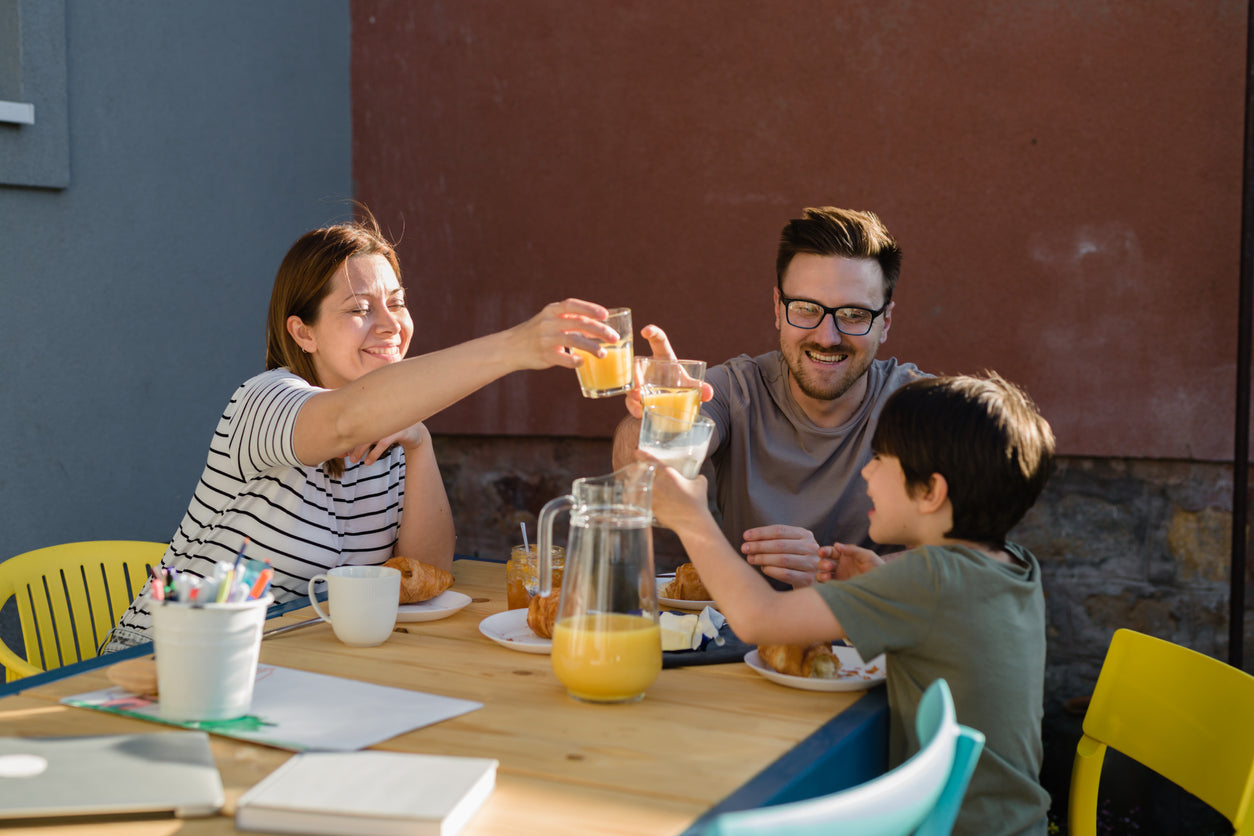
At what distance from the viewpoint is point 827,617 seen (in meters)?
1.45

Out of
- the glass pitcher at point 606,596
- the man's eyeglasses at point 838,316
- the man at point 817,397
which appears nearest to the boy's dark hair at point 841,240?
the man at point 817,397

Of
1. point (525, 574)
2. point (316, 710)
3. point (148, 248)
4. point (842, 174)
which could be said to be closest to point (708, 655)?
point (525, 574)

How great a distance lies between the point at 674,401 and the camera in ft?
5.93

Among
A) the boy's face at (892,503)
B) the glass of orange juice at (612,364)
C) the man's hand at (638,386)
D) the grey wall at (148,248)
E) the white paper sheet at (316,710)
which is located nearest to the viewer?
the white paper sheet at (316,710)

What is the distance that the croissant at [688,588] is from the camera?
2.05m

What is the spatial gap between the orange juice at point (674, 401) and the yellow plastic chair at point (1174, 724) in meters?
0.77

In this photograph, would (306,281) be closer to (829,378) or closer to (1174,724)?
(829,378)

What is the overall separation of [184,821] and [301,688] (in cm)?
40

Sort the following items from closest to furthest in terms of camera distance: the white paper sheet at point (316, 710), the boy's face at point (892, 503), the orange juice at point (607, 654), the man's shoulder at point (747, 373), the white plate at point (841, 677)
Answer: the white paper sheet at point (316, 710) → the orange juice at point (607, 654) → the white plate at point (841, 677) → the boy's face at point (892, 503) → the man's shoulder at point (747, 373)

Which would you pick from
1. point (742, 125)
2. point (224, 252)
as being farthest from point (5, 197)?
point (742, 125)

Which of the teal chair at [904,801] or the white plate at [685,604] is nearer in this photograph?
the teal chair at [904,801]

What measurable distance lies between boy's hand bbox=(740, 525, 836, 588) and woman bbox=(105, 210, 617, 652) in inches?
17.7

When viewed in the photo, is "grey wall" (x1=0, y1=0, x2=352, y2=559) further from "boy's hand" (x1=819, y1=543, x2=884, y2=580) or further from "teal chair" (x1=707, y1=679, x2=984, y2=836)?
"teal chair" (x1=707, y1=679, x2=984, y2=836)

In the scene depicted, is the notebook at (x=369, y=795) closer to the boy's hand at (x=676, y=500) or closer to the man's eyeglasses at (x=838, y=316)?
the boy's hand at (x=676, y=500)
